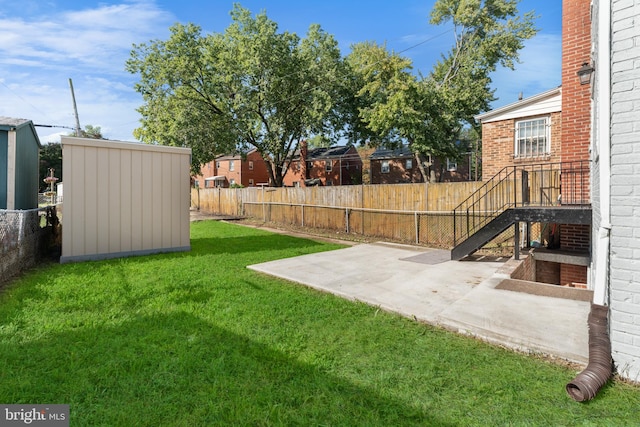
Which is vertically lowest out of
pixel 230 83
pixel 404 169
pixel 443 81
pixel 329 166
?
pixel 404 169

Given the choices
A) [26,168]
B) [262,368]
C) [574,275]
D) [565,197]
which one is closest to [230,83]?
[26,168]

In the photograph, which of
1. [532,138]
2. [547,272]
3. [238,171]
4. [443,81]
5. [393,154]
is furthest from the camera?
[238,171]

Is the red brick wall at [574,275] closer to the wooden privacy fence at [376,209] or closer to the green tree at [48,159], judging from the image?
the wooden privacy fence at [376,209]

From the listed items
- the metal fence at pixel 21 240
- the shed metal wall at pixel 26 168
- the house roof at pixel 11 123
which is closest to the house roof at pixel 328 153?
the shed metal wall at pixel 26 168

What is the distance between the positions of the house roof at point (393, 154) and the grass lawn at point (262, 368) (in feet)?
83.0

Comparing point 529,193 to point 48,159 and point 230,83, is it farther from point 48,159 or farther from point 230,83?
point 48,159

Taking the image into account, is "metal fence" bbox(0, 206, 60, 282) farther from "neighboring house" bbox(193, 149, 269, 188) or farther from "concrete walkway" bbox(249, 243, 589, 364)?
"neighboring house" bbox(193, 149, 269, 188)

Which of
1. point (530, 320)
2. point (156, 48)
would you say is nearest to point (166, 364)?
point (530, 320)

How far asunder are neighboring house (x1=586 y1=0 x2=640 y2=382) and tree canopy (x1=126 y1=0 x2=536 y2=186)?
16.8 metres

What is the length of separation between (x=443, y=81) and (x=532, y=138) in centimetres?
1371

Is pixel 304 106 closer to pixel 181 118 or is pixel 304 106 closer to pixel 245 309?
pixel 181 118

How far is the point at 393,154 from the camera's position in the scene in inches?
1141

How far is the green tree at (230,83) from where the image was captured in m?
19.6

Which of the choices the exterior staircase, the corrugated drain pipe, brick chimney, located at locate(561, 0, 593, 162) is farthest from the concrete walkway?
brick chimney, located at locate(561, 0, 593, 162)
